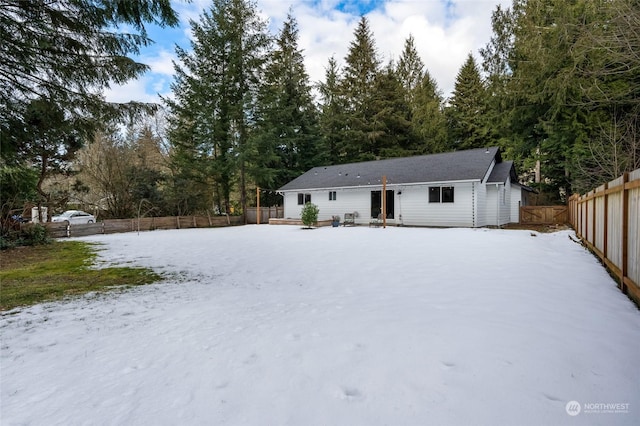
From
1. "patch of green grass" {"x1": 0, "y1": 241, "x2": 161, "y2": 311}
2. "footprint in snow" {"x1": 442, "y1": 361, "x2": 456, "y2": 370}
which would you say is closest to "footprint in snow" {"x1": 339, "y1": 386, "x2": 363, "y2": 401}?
"footprint in snow" {"x1": 442, "y1": 361, "x2": 456, "y2": 370}

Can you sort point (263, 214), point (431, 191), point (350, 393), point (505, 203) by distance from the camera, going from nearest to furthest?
point (350, 393), point (431, 191), point (505, 203), point (263, 214)

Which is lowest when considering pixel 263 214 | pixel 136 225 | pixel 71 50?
pixel 136 225

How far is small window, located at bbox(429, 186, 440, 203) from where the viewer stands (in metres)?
15.7

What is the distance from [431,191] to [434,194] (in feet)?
0.73

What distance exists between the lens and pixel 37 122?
197 inches

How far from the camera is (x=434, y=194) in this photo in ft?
52.0

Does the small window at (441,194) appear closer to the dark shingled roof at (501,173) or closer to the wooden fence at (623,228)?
the dark shingled roof at (501,173)

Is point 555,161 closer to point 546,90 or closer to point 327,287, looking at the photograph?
point 546,90

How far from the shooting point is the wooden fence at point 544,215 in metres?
16.7

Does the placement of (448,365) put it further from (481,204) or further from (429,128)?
(429,128)

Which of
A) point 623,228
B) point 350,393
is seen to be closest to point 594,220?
point 623,228

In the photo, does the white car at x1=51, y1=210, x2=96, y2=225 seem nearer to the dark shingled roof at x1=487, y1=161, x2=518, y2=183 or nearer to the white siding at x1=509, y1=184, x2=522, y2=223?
the dark shingled roof at x1=487, y1=161, x2=518, y2=183

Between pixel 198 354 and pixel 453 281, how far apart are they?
12.9ft

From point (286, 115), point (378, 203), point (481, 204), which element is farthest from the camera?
point (286, 115)
